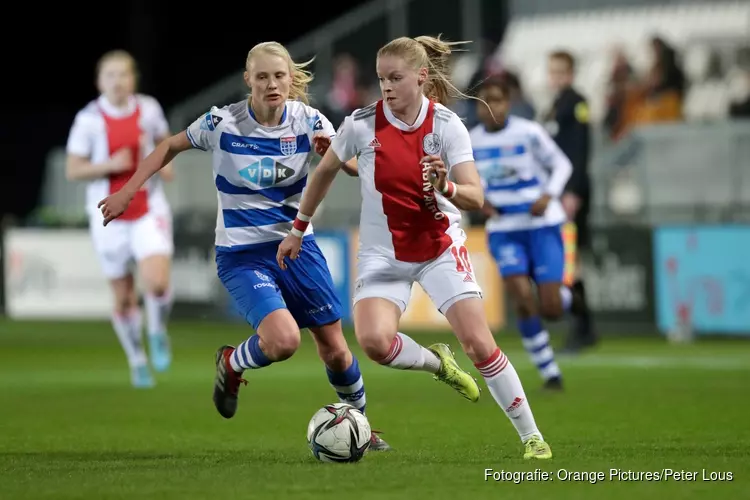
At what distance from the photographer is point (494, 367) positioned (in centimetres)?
699

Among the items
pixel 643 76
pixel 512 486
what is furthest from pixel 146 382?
pixel 643 76

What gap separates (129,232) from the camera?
11.9 meters

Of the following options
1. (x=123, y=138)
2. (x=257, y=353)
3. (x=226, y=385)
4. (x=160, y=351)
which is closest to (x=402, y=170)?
(x=257, y=353)

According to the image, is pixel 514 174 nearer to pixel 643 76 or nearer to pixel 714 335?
pixel 714 335

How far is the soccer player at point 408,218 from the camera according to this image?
23.0 ft

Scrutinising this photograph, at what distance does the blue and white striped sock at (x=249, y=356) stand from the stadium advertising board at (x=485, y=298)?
9.53 meters

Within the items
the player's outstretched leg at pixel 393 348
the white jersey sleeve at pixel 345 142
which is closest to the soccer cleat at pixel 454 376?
the player's outstretched leg at pixel 393 348

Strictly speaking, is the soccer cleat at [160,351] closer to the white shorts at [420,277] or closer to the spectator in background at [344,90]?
the white shorts at [420,277]

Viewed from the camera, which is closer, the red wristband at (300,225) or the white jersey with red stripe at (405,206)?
the white jersey with red stripe at (405,206)

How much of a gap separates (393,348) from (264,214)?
1064 millimetres

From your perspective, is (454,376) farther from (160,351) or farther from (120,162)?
(160,351)

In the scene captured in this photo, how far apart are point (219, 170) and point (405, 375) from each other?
18.5 feet

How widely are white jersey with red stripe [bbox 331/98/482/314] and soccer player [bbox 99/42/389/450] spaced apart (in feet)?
1.80

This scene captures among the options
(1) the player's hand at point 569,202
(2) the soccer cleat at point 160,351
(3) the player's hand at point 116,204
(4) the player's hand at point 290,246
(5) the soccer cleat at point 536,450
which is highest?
(3) the player's hand at point 116,204
